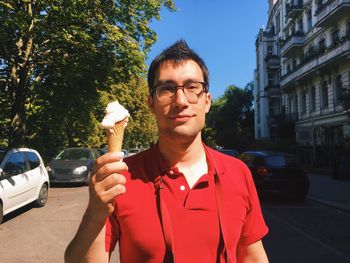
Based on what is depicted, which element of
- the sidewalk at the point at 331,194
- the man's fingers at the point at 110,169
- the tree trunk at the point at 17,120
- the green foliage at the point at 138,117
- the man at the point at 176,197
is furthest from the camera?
the green foliage at the point at 138,117

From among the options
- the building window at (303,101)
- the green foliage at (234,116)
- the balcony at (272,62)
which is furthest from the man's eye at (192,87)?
the green foliage at (234,116)

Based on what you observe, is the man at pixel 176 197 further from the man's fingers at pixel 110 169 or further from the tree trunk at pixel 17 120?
the tree trunk at pixel 17 120

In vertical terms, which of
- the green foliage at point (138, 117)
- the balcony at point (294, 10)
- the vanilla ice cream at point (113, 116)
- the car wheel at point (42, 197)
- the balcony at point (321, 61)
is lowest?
the car wheel at point (42, 197)

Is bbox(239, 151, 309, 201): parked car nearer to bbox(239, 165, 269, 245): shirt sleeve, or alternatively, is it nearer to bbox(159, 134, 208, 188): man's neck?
bbox(239, 165, 269, 245): shirt sleeve

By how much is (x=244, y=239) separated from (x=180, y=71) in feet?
3.04

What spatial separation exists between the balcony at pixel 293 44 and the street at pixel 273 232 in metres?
29.6

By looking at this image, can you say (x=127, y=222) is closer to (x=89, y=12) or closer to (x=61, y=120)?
(x=89, y=12)

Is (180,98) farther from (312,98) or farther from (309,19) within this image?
(309,19)

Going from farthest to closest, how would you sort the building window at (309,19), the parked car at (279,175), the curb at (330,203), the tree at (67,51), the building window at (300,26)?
the building window at (300,26), the building window at (309,19), the tree at (67,51), the parked car at (279,175), the curb at (330,203)

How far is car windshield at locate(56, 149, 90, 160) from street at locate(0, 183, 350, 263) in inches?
232

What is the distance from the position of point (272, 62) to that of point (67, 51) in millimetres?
40532

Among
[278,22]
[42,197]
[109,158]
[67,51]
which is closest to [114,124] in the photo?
[109,158]

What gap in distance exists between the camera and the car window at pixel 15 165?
1005cm

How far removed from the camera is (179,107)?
6.98ft
